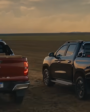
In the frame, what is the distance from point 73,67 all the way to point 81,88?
0.83 m

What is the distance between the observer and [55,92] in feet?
34.9

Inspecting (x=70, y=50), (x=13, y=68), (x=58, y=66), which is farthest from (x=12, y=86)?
(x=58, y=66)

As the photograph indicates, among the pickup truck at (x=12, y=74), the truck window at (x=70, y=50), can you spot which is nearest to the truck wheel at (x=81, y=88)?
the truck window at (x=70, y=50)

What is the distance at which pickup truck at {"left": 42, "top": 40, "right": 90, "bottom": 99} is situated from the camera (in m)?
9.14

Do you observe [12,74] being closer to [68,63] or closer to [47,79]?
[68,63]

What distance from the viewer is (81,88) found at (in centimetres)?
932

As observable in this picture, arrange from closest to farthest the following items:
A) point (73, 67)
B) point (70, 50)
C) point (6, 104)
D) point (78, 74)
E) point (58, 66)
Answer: point (6, 104) → point (78, 74) → point (73, 67) → point (70, 50) → point (58, 66)

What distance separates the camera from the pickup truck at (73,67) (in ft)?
30.0

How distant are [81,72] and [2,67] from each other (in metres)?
2.85

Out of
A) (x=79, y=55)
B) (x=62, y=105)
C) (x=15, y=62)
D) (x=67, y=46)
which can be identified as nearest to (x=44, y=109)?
(x=62, y=105)

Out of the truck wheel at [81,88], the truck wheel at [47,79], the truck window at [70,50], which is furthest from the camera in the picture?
the truck wheel at [47,79]

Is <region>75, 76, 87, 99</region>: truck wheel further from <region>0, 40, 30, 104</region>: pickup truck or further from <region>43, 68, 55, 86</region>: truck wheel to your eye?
<region>43, 68, 55, 86</region>: truck wheel

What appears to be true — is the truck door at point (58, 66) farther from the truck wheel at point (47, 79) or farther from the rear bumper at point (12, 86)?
the rear bumper at point (12, 86)

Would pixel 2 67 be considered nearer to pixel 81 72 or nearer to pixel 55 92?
pixel 81 72
